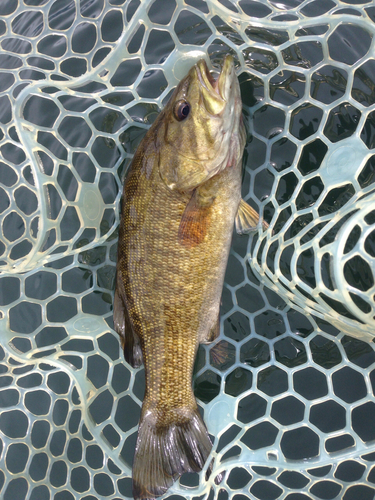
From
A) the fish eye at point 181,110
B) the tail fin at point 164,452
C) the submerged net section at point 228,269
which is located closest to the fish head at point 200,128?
the fish eye at point 181,110

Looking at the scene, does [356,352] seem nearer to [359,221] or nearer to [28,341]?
[359,221]

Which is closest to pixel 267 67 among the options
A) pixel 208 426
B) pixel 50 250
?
pixel 50 250

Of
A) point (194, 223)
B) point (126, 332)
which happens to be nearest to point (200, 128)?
point (194, 223)

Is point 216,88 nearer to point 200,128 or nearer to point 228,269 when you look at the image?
point 200,128

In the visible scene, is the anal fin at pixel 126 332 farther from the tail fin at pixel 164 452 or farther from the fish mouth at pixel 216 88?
the fish mouth at pixel 216 88

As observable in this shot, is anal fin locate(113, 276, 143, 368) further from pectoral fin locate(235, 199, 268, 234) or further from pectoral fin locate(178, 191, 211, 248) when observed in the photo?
pectoral fin locate(235, 199, 268, 234)
